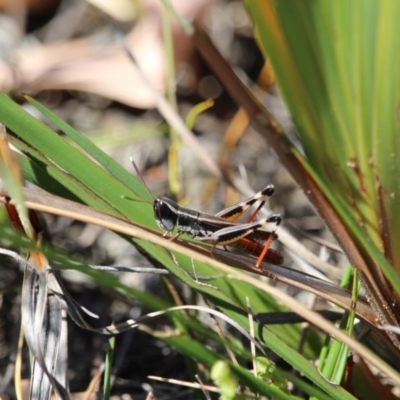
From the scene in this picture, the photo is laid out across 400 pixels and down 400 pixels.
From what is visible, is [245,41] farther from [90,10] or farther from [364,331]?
[364,331]

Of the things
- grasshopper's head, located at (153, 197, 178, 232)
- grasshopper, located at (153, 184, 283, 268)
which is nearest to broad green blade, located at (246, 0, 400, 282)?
grasshopper, located at (153, 184, 283, 268)

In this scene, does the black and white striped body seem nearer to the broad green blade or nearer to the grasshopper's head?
the grasshopper's head

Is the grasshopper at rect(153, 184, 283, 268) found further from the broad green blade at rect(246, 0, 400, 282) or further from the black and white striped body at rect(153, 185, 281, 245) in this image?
the broad green blade at rect(246, 0, 400, 282)

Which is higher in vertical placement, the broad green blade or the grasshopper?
the broad green blade

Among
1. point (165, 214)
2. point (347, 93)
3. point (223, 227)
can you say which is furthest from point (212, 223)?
point (347, 93)

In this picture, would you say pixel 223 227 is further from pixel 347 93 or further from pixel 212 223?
pixel 347 93

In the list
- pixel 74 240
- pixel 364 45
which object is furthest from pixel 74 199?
pixel 74 240

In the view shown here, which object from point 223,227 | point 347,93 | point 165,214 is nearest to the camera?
point 347,93

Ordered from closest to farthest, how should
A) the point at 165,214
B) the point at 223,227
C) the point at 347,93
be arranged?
the point at 347,93 < the point at 165,214 < the point at 223,227

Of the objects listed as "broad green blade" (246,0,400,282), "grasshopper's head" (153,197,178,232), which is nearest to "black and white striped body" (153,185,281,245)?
"grasshopper's head" (153,197,178,232)

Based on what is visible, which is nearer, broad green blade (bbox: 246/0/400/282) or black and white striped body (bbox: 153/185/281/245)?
broad green blade (bbox: 246/0/400/282)
